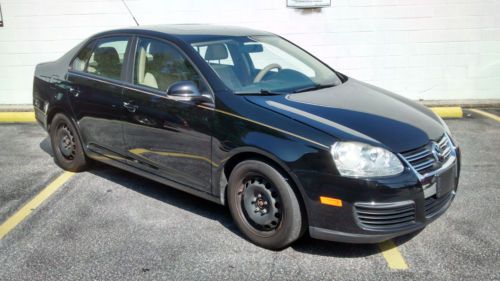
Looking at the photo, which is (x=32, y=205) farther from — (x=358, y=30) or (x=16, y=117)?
(x=358, y=30)

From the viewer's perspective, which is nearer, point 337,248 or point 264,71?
point 337,248

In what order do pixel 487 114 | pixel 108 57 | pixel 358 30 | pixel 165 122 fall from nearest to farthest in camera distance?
pixel 165 122 → pixel 108 57 → pixel 487 114 → pixel 358 30

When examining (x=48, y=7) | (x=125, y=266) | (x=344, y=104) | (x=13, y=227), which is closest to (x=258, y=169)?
(x=344, y=104)

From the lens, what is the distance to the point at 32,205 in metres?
4.82

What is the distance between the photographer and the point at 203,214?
14.9ft

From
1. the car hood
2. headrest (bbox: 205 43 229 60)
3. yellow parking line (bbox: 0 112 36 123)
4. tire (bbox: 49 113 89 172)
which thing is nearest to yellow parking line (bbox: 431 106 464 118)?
the car hood

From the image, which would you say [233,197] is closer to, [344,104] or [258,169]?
[258,169]

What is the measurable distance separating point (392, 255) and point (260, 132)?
4.23 ft

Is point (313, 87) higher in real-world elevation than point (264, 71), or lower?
lower

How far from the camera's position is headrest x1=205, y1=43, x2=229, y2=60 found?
4309 mm

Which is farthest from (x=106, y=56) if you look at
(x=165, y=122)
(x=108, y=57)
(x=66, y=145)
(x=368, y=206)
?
(x=368, y=206)

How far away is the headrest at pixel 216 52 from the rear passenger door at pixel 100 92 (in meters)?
0.90

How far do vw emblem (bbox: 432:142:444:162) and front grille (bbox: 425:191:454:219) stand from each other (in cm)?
27

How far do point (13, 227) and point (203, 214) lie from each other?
1559mm
